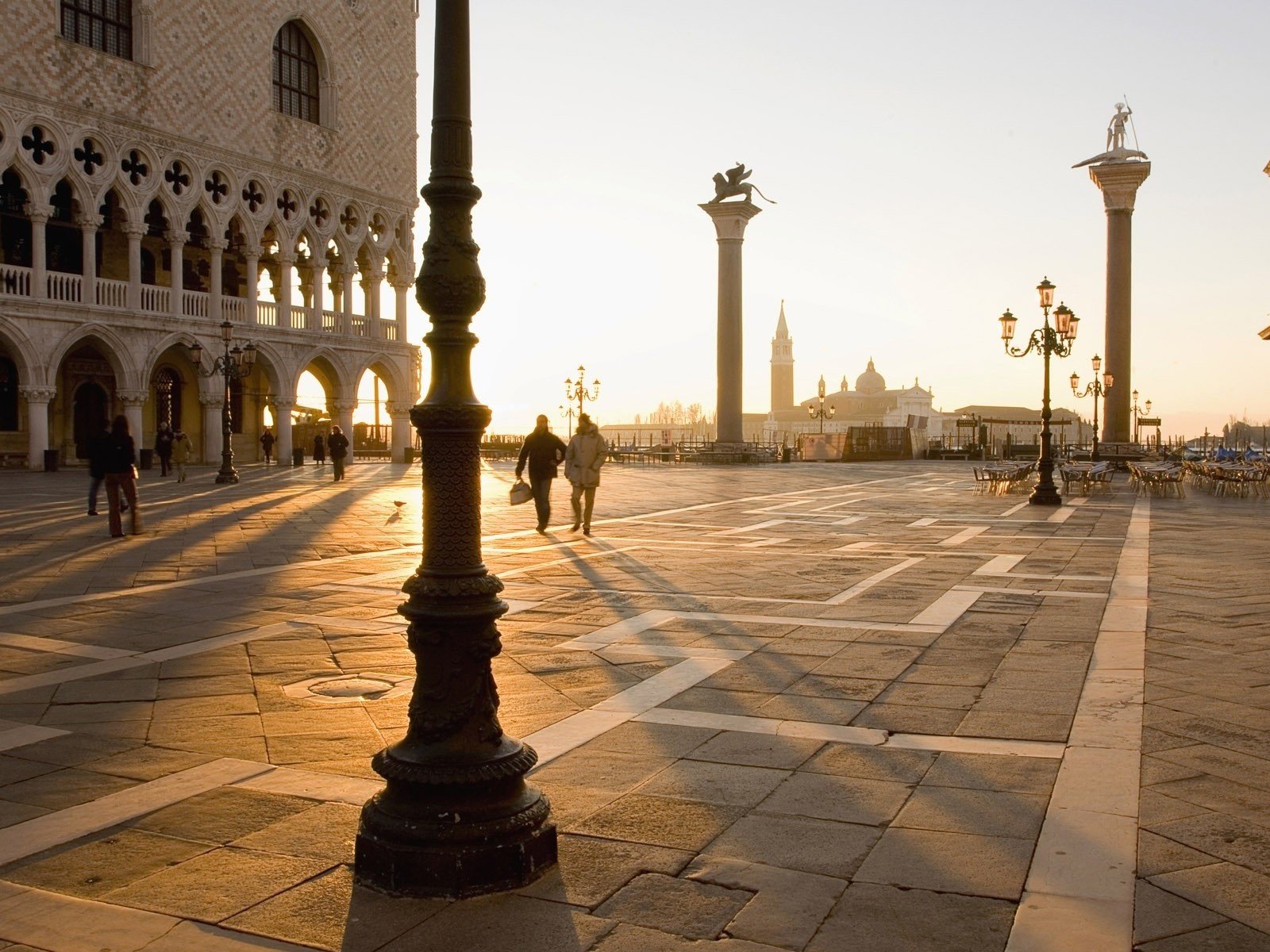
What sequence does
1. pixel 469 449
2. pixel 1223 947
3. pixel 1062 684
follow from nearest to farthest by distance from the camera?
pixel 1223 947
pixel 469 449
pixel 1062 684

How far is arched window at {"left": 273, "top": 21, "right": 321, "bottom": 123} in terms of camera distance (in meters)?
36.5

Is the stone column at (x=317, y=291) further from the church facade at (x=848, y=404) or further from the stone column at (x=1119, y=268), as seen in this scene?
the church facade at (x=848, y=404)

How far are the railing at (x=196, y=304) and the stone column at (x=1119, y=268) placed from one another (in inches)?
1138

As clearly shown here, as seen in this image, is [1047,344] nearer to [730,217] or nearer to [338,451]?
[338,451]

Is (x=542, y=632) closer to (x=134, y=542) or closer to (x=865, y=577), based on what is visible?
(x=865, y=577)

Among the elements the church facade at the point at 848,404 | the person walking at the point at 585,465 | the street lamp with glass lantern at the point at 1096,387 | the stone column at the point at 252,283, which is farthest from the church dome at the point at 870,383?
the person walking at the point at 585,465

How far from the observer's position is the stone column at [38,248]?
94.8ft

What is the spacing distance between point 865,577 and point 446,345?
23.2ft

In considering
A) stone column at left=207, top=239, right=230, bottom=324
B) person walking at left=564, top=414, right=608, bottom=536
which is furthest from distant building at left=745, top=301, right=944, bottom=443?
person walking at left=564, top=414, right=608, bottom=536

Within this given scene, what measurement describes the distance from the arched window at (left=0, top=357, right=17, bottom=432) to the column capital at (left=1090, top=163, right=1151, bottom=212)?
3423 cm

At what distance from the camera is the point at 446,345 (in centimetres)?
345

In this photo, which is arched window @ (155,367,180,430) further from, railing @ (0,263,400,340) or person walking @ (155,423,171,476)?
person walking @ (155,423,171,476)

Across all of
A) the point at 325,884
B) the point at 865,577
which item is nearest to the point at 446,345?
the point at 325,884

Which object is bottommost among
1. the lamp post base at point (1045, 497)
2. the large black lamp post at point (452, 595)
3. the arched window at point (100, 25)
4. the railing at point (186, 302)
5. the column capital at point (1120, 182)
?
the lamp post base at point (1045, 497)
